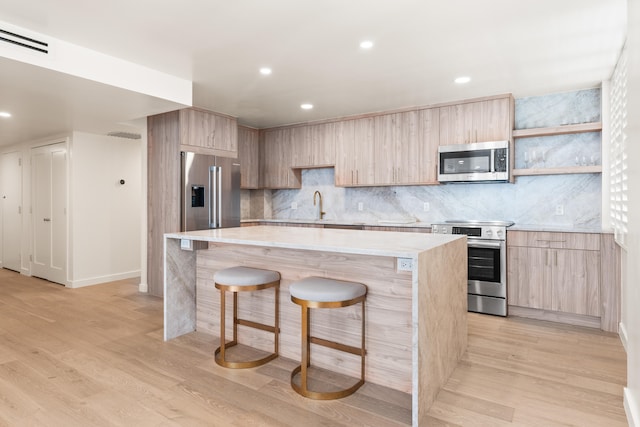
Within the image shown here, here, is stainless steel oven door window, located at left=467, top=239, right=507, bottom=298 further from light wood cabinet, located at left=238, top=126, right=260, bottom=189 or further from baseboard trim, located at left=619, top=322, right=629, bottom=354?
light wood cabinet, located at left=238, top=126, right=260, bottom=189

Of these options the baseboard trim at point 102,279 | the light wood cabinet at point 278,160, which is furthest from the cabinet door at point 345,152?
the baseboard trim at point 102,279

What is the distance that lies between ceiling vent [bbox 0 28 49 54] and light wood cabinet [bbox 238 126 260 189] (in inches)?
119

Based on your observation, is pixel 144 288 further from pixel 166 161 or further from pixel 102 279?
pixel 166 161

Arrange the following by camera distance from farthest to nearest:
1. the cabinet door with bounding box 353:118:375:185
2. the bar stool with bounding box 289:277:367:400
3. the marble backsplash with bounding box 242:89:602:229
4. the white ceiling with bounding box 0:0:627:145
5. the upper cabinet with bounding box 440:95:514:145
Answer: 1. the cabinet door with bounding box 353:118:375:185
2. the upper cabinet with bounding box 440:95:514:145
3. the marble backsplash with bounding box 242:89:602:229
4. the white ceiling with bounding box 0:0:627:145
5. the bar stool with bounding box 289:277:367:400

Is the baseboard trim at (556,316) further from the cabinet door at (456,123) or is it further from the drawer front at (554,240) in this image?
the cabinet door at (456,123)

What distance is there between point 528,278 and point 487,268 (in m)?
0.38

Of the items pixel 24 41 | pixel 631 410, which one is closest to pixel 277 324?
pixel 631 410

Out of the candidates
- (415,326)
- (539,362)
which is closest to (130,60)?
(415,326)

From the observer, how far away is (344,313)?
2.54 m

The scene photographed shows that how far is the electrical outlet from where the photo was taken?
198 cm

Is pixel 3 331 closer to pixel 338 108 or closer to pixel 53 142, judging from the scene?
pixel 53 142

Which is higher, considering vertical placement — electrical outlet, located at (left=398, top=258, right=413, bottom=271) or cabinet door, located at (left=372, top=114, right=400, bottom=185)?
Answer: cabinet door, located at (left=372, top=114, right=400, bottom=185)

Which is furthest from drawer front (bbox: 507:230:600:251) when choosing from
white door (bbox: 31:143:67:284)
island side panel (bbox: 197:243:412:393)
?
white door (bbox: 31:143:67:284)

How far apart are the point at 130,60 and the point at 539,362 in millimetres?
4055
